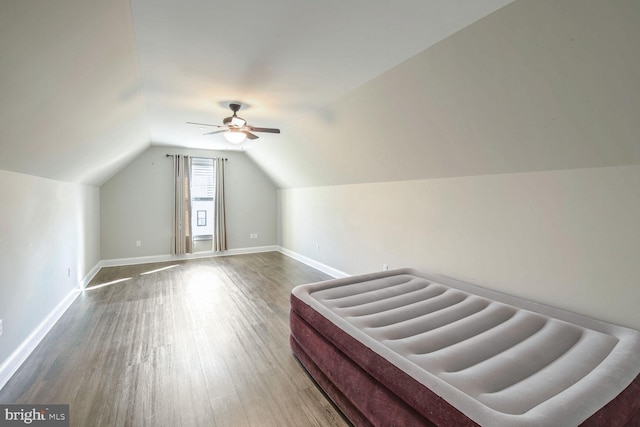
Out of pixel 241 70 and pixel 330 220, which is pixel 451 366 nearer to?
pixel 241 70

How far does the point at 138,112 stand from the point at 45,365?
2.64 metres

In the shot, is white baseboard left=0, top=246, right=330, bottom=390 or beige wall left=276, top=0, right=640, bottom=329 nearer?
beige wall left=276, top=0, right=640, bottom=329

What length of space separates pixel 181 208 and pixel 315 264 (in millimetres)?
3145

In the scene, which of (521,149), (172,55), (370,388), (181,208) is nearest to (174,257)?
(181,208)

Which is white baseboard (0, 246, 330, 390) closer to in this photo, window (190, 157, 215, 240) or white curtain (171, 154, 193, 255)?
white curtain (171, 154, 193, 255)

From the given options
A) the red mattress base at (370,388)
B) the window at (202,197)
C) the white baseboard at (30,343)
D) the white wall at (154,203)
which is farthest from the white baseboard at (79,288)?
the red mattress base at (370,388)

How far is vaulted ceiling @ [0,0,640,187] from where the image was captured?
4.79ft

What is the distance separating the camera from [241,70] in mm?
2488

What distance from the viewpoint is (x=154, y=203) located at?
6.05m

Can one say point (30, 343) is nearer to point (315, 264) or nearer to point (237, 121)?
point (237, 121)

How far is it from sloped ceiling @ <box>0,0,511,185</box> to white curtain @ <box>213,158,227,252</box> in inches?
133

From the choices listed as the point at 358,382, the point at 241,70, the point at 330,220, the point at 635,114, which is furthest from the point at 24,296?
the point at 635,114

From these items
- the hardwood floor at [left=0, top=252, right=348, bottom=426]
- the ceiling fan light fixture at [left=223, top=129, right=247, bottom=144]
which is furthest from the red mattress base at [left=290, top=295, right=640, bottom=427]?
the ceiling fan light fixture at [left=223, top=129, right=247, bottom=144]

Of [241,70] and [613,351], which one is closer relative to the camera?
[613,351]
